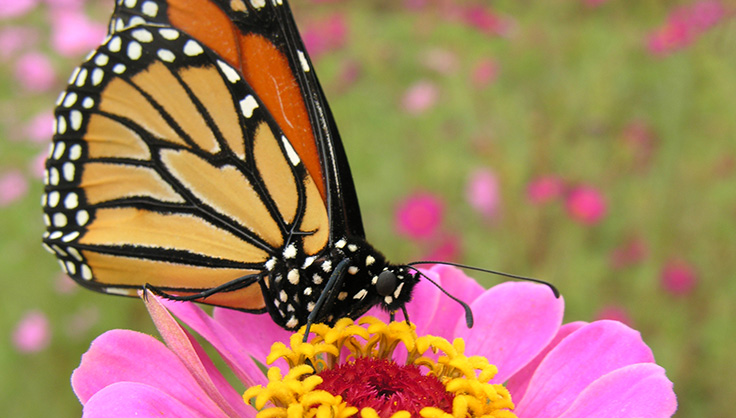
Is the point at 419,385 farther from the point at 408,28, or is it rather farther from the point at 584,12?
the point at 408,28

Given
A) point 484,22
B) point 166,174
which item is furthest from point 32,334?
point 484,22

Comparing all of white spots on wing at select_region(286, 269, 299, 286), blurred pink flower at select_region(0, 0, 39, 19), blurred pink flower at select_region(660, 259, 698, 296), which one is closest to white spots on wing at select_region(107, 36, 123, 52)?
white spots on wing at select_region(286, 269, 299, 286)

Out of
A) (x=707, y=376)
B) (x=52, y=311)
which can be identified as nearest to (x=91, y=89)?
(x=52, y=311)

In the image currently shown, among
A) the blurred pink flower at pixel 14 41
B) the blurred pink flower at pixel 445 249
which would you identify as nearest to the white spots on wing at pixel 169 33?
the blurred pink flower at pixel 445 249

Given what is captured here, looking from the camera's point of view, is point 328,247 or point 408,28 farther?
point 408,28

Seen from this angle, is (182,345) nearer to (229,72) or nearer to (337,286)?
(337,286)

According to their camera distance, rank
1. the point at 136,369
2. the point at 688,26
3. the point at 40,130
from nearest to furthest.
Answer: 1. the point at 136,369
2. the point at 688,26
3. the point at 40,130

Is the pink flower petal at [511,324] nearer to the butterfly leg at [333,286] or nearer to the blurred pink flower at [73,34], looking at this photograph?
the butterfly leg at [333,286]
